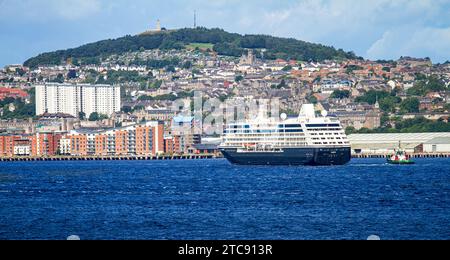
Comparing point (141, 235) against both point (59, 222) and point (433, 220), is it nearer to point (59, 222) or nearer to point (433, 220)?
point (59, 222)

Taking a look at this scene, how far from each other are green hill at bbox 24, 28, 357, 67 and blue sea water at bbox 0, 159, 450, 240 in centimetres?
12720

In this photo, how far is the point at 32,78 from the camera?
506ft

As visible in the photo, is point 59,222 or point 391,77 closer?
point 59,222

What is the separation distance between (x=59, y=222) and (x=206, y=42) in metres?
149

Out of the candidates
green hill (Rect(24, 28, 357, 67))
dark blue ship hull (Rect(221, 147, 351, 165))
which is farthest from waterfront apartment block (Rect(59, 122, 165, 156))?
green hill (Rect(24, 28, 357, 67))

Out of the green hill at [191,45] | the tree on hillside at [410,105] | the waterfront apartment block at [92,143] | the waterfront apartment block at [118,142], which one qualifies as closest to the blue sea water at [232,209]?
the waterfront apartment block at [118,142]

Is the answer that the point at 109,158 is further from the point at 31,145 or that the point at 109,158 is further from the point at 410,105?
the point at 410,105

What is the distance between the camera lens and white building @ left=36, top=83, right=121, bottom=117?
128125 millimetres

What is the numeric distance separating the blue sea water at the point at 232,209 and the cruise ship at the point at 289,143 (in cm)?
1513

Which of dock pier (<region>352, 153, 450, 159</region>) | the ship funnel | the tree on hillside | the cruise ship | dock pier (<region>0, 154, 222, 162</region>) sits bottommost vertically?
dock pier (<region>0, 154, 222, 162</region>)

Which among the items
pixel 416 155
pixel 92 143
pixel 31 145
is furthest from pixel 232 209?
pixel 31 145

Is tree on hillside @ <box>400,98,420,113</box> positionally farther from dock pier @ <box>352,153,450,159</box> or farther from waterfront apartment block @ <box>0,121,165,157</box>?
dock pier @ <box>352,153,450,159</box>
